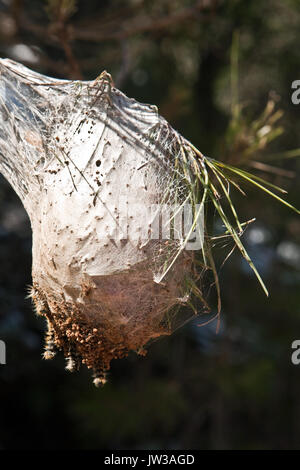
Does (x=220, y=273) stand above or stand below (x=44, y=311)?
above

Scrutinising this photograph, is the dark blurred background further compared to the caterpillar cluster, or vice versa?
the dark blurred background

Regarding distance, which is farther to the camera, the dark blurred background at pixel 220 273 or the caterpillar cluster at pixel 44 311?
the dark blurred background at pixel 220 273

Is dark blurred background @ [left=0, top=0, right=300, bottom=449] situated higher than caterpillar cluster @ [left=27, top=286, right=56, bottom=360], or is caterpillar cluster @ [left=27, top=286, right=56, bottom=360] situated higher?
dark blurred background @ [left=0, top=0, right=300, bottom=449]

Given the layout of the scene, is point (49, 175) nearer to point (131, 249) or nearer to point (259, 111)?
point (131, 249)

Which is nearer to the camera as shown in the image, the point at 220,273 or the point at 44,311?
the point at 44,311

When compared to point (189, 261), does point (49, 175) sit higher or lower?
higher

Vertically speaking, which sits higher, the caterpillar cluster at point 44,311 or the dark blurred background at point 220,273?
the dark blurred background at point 220,273

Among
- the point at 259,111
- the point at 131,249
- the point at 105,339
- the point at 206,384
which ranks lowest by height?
the point at 105,339
